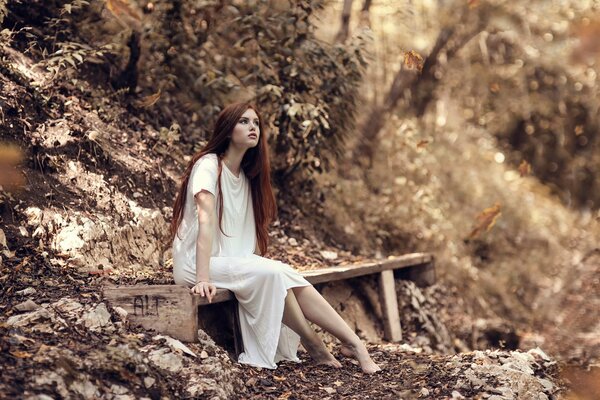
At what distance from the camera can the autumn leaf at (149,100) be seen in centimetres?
639

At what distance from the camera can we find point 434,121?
11.4 m

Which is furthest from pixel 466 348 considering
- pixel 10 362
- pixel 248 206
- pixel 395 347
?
pixel 10 362

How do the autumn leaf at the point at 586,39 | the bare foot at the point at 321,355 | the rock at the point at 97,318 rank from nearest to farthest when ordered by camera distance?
the rock at the point at 97,318
the bare foot at the point at 321,355
the autumn leaf at the point at 586,39

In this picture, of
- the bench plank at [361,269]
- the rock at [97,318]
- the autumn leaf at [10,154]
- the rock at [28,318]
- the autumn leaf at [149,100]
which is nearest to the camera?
the rock at [28,318]

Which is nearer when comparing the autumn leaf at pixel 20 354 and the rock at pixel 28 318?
the autumn leaf at pixel 20 354

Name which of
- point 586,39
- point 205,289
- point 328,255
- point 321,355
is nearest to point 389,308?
point 328,255

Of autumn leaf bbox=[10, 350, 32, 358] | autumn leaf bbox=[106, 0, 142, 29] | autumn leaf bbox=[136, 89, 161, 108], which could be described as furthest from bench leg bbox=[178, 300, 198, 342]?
autumn leaf bbox=[106, 0, 142, 29]

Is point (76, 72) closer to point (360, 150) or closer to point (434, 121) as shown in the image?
point (360, 150)

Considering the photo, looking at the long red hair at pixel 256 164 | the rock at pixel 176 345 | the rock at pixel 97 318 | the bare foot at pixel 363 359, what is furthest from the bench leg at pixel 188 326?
the bare foot at pixel 363 359

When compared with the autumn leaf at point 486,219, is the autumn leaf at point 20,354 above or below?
below

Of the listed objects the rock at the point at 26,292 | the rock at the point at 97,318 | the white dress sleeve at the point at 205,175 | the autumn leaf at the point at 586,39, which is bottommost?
the rock at the point at 97,318

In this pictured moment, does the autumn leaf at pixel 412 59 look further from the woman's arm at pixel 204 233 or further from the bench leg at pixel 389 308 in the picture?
the woman's arm at pixel 204 233

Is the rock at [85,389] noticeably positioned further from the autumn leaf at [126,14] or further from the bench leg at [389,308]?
the autumn leaf at [126,14]

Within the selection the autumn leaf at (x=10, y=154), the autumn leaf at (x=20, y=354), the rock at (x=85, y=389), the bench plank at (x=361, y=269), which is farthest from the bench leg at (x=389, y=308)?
the autumn leaf at (x=20, y=354)
